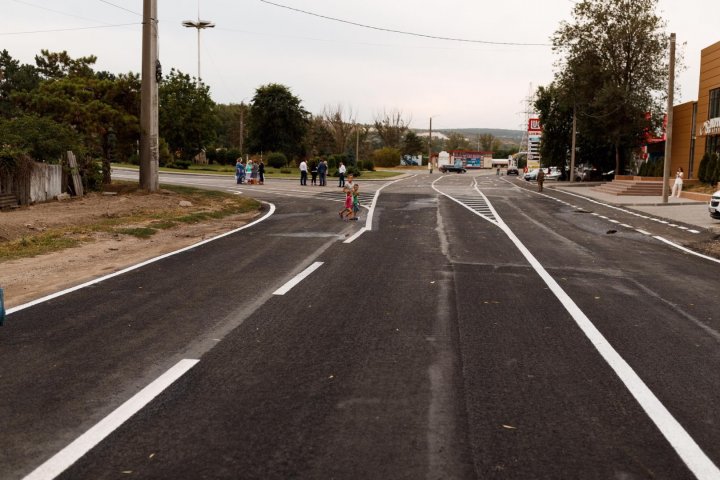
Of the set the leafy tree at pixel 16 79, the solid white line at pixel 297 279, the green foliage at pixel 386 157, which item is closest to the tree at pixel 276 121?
the leafy tree at pixel 16 79

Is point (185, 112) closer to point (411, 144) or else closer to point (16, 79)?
point (16, 79)

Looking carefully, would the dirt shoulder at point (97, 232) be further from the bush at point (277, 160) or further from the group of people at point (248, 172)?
the bush at point (277, 160)

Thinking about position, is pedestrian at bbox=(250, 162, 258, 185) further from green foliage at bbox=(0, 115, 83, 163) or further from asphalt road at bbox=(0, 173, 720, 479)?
asphalt road at bbox=(0, 173, 720, 479)

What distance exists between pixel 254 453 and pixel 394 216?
18.4m

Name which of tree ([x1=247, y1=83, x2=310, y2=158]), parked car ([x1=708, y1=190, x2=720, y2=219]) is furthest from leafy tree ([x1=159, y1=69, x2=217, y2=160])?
parked car ([x1=708, y1=190, x2=720, y2=219])

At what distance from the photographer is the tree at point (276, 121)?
251ft

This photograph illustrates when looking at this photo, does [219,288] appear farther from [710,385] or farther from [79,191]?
[79,191]

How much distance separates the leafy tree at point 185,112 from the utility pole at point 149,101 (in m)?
37.5

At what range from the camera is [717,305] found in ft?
28.3

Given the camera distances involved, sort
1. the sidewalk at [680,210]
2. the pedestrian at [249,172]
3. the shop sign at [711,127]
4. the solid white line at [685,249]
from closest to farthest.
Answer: the solid white line at [685,249], the sidewalk at [680,210], the shop sign at [711,127], the pedestrian at [249,172]

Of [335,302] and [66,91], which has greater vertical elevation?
[66,91]

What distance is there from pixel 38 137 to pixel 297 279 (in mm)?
15213

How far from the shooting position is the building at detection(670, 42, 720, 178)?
3819 centimetres

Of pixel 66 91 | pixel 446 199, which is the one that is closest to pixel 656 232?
pixel 446 199
